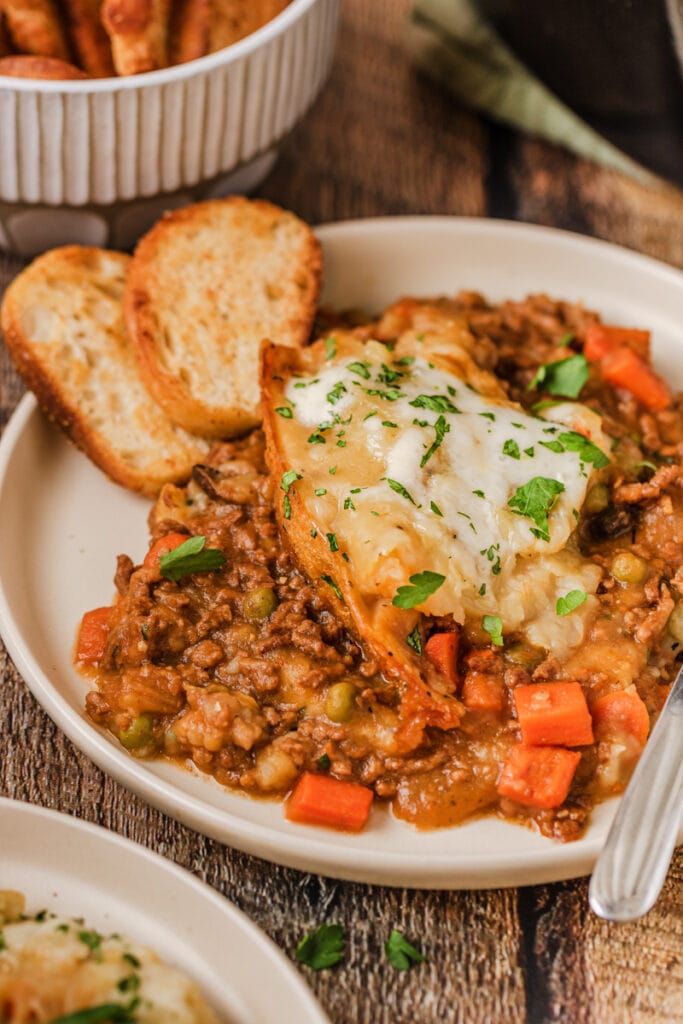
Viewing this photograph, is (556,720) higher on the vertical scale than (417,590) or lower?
lower

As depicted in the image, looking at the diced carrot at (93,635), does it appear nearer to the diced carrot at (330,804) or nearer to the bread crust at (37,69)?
the diced carrot at (330,804)

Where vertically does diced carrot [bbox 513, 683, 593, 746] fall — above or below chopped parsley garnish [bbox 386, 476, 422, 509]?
below

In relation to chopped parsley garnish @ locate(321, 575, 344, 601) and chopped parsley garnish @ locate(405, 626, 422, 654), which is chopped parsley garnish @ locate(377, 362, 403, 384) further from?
chopped parsley garnish @ locate(405, 626, 422, 654)

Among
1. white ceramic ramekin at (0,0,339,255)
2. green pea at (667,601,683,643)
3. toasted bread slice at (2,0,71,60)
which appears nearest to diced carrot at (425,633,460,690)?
green pea at (667,601,683,643)

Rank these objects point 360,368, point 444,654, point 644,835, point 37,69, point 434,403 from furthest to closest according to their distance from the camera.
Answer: point 37,69 → point 360,368 → point 434,403 → point 444,654 → point 644,835

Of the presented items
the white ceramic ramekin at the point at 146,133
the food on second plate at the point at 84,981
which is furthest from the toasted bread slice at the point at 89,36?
the food on second plate at the point at 84,981

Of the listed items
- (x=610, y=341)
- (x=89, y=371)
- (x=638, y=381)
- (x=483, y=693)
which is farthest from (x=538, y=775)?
(x=89, y=371)

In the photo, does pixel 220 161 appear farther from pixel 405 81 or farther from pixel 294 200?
pixel 405 81

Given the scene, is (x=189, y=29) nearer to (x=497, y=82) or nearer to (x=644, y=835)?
(x=497, y=82)

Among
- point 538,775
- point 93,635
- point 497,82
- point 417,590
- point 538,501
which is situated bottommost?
point 93,635
